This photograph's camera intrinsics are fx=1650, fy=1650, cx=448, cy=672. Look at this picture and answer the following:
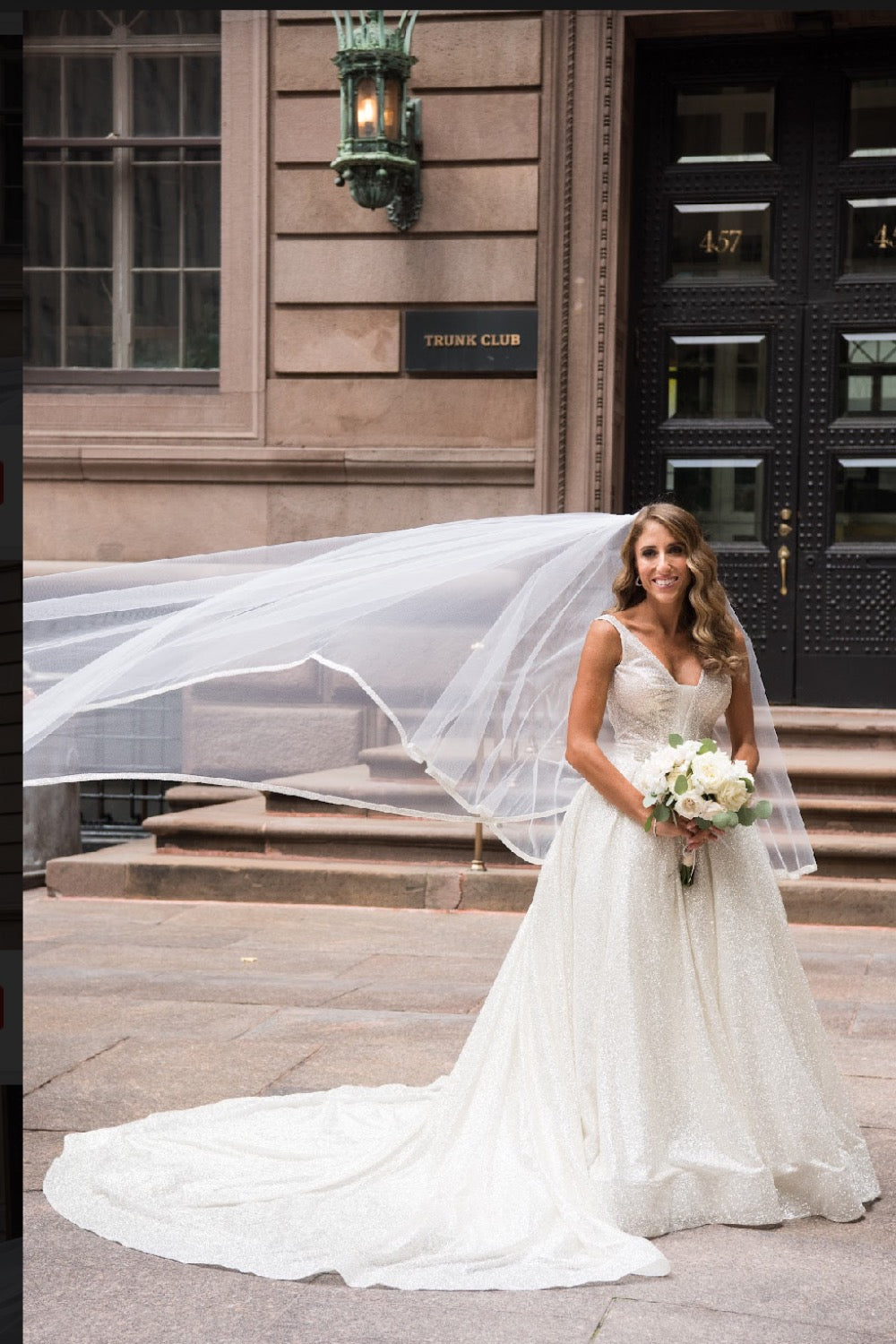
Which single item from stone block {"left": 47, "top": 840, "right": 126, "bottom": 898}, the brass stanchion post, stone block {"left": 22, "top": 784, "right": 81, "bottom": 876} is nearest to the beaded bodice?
the brass stanchion post

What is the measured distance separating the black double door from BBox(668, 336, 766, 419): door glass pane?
0.01 m

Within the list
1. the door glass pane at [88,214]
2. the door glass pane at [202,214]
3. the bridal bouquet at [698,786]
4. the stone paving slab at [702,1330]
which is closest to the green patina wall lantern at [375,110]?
the door glass pane at [202,214]

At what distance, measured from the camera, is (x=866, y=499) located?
494 inches

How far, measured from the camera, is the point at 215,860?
10.6 meters

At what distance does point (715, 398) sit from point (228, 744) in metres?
7.62

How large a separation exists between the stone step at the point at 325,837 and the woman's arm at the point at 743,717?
16.9ft

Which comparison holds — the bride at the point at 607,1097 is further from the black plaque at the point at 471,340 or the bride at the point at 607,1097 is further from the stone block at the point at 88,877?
the black plaque at the point at 471,340

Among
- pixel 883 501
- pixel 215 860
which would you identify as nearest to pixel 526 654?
pixel 215 860

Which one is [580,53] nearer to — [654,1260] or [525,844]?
[525,844]

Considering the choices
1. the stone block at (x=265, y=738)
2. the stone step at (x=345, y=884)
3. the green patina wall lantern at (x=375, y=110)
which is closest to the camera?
the stone block at (x=265, y=738)

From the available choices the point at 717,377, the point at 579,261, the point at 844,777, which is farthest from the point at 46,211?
the point at 844,777

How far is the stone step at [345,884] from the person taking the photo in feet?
31.2

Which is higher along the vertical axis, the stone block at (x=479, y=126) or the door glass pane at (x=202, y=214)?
the stone block at (x=479, y=126)

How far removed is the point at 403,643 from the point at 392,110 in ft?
24.9
